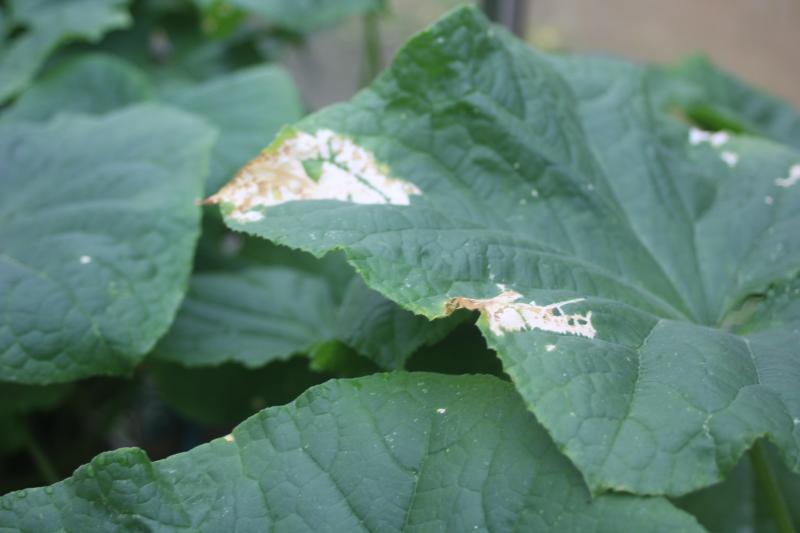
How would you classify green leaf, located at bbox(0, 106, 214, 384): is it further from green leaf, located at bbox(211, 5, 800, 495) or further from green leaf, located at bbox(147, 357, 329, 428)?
green leaf, located at bbox(147, 357, 329, 428)

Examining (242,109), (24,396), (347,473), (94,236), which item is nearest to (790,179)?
(347,473)


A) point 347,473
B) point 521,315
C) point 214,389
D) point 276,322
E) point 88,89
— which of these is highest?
point 521,315

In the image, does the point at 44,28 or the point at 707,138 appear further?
the point at 44,28

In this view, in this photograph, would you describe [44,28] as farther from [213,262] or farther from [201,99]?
[213,262]

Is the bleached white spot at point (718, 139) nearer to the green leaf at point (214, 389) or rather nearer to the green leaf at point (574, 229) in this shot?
the green leaf at point (574, 229)

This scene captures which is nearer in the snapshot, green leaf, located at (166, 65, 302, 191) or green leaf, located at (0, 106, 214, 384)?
green leaf, located at (0, 106, 214, 384)

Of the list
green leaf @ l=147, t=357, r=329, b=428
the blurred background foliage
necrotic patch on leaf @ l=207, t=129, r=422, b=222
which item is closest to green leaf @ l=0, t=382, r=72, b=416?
the blurred background foliage
